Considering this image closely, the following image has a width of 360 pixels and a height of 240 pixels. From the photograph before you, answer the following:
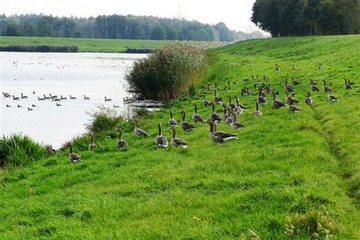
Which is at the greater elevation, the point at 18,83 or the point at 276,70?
the point at 276,70

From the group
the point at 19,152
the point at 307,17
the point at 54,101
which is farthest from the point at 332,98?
the point at 307,17

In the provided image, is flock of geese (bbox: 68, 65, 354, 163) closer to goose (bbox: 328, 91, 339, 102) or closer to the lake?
goose (bbox: 328, 91, 339, 102)

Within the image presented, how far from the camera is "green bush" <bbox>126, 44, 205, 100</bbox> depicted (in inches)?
1715

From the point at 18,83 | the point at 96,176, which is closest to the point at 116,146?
the point at 96,176

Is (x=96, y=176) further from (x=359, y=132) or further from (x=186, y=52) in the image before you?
(x=186, y=52)

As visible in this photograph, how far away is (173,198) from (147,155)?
6.14 metres

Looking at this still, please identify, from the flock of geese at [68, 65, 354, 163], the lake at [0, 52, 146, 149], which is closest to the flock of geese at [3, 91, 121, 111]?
the lake at [0, 52, 146, 149]

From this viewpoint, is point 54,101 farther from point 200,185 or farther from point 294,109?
point 200,185

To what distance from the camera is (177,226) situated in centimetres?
995

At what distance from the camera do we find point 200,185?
13.0 m

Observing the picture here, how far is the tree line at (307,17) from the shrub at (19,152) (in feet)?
280

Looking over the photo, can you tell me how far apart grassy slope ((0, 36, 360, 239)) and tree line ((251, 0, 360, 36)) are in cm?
8061

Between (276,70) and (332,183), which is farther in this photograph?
(276,70)

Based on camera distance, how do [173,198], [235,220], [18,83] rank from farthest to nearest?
[18,83] → [173,198] → [235,220]
